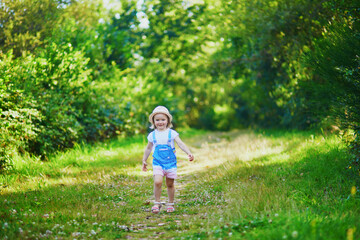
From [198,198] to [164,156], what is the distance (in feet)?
3.33

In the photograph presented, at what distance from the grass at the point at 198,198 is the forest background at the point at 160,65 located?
32.9 inches

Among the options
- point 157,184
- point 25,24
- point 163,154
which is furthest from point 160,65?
point 157,184

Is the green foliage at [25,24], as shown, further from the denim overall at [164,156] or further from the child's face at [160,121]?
the denim overall at [164,156]

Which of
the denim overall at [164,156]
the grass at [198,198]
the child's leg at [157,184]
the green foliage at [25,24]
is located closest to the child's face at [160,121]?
the denim overall at [164,156]

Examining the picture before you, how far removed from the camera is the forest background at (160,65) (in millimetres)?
7254

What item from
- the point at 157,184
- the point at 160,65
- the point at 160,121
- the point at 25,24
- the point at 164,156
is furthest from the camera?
the point at 160,65

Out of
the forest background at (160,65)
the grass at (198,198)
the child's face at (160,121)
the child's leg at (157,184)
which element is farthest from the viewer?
the forest background at (160,65)

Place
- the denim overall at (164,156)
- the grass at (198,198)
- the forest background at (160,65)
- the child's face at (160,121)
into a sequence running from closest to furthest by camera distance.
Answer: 1. the grass at (198,198)
2. the denim overall at (164,156)
3. the child's face at (160,121)
4. the forest background at (160,65)

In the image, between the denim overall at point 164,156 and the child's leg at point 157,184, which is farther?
the denim overall at point 164,156

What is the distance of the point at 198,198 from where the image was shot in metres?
6.53

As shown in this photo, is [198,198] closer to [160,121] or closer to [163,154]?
[163,154]

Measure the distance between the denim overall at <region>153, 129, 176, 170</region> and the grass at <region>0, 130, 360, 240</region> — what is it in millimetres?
748

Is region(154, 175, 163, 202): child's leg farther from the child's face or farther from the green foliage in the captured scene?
the green foliage

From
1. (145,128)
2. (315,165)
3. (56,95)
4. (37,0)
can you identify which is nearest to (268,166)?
(315,165)
